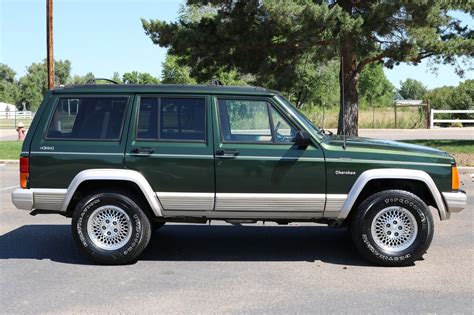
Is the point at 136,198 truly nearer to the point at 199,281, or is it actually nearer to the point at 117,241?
the point at 117,241

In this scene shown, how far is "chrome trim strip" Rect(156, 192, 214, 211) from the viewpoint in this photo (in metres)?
5.75

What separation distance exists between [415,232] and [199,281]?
238 centimetres

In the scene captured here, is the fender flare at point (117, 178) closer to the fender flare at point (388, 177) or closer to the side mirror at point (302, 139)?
the side mirror at point (302, 139)

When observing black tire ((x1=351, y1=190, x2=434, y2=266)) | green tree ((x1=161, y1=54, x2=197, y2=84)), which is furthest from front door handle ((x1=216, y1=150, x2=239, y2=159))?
green tree ((x1=161, y1=54, x2=197, y2=84))

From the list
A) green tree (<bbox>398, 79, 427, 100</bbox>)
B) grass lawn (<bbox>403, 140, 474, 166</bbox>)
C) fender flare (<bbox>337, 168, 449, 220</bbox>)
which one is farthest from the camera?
green tree (<bbox>398, 79, 427, 100</bbox>)

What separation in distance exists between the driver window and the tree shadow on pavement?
140 centimetres

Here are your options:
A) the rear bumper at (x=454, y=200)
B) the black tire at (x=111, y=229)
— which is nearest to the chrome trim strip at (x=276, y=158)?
the black tire at (x=111, y=229)

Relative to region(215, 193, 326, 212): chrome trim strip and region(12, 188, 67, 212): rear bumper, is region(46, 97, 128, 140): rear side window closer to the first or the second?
region(12, 188, 67, 212): rear bumper

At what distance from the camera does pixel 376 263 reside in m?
5.80

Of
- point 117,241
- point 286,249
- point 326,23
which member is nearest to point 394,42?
point 326,23

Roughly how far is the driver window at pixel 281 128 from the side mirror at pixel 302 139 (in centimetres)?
12

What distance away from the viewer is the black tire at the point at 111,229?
5.82 metres

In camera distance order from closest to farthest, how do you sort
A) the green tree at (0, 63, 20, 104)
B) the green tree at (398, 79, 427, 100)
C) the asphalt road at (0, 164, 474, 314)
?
the asphalt road at (0, 164, 474, 314) < the green tree at (0, 63, 20, 104) < the green tree at (398, 79, 427, 100)

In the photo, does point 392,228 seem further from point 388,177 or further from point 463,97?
point 463,97
